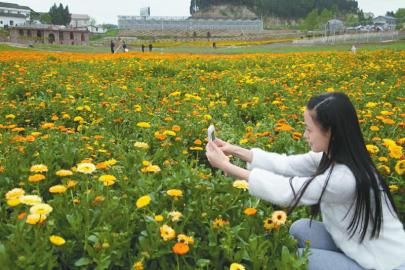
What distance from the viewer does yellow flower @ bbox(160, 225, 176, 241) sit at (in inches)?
71.7

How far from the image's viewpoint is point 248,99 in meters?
5.99

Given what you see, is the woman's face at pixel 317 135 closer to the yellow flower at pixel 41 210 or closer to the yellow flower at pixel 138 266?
the yellow flower at pixel 138 266

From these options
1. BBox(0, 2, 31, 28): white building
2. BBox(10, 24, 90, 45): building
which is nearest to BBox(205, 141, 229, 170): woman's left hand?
BBox(10, 24, 90, 45): building

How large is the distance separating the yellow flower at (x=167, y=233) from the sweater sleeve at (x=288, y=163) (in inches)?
33.4

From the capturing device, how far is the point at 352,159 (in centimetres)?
201

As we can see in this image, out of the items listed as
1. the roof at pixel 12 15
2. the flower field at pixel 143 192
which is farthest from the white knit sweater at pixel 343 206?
the roof at pixel 12 15

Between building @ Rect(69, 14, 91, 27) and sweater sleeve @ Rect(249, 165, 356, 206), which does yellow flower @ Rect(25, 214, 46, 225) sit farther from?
building @ Rect(69, 14, 91, 27)

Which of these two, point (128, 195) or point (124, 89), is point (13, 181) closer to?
point (128, 195)

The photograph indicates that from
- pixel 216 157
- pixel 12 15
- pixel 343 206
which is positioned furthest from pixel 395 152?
pixel 12 15

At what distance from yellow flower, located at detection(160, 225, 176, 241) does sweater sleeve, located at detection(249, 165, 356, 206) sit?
43 cm

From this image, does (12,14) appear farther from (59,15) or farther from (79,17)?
(79,17)

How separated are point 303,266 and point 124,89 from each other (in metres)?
5.08

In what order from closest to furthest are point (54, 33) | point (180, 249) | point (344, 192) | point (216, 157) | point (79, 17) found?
point (180, 249)
point (344, 192)
point (216, 157)
point (54, 33)
point (79, 17)

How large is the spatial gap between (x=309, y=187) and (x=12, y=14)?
102460 mm
